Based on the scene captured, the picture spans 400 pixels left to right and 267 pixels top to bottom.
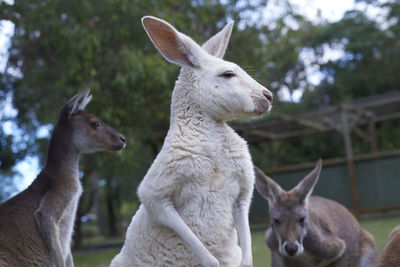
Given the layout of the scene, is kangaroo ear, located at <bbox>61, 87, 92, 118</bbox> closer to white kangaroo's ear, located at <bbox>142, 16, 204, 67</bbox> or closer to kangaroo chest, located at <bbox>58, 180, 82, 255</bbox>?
kangaroo chest, located at <bbox>58, 180, 82, 255</bbox>

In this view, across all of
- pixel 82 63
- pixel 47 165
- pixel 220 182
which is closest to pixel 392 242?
pixel 220 182

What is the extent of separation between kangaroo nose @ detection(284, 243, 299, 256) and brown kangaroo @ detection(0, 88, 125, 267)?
5.58ft

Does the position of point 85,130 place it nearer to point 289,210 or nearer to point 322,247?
Result: point 289,210

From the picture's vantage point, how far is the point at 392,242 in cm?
288

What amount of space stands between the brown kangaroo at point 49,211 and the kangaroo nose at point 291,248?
5.58 feet

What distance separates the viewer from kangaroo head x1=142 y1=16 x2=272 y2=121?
2.47 metres

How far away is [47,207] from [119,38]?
19.4 feet

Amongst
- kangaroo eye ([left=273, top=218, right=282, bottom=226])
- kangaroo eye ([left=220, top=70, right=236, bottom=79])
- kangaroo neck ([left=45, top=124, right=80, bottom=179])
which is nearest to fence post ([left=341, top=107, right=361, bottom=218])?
kangaroo eye ([left=273, top=218, right=282, bottom=226])

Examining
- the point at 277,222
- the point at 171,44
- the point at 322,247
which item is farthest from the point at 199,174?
the point at 322,247

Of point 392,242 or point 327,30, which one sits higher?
point 327,30

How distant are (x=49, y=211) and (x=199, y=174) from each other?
1.61 m

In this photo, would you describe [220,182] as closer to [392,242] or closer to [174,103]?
[174,103]

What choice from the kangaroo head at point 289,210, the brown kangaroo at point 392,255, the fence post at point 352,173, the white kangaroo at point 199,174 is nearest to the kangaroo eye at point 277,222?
the kangaroo head at point 289,210

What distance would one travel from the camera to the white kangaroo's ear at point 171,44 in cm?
258
